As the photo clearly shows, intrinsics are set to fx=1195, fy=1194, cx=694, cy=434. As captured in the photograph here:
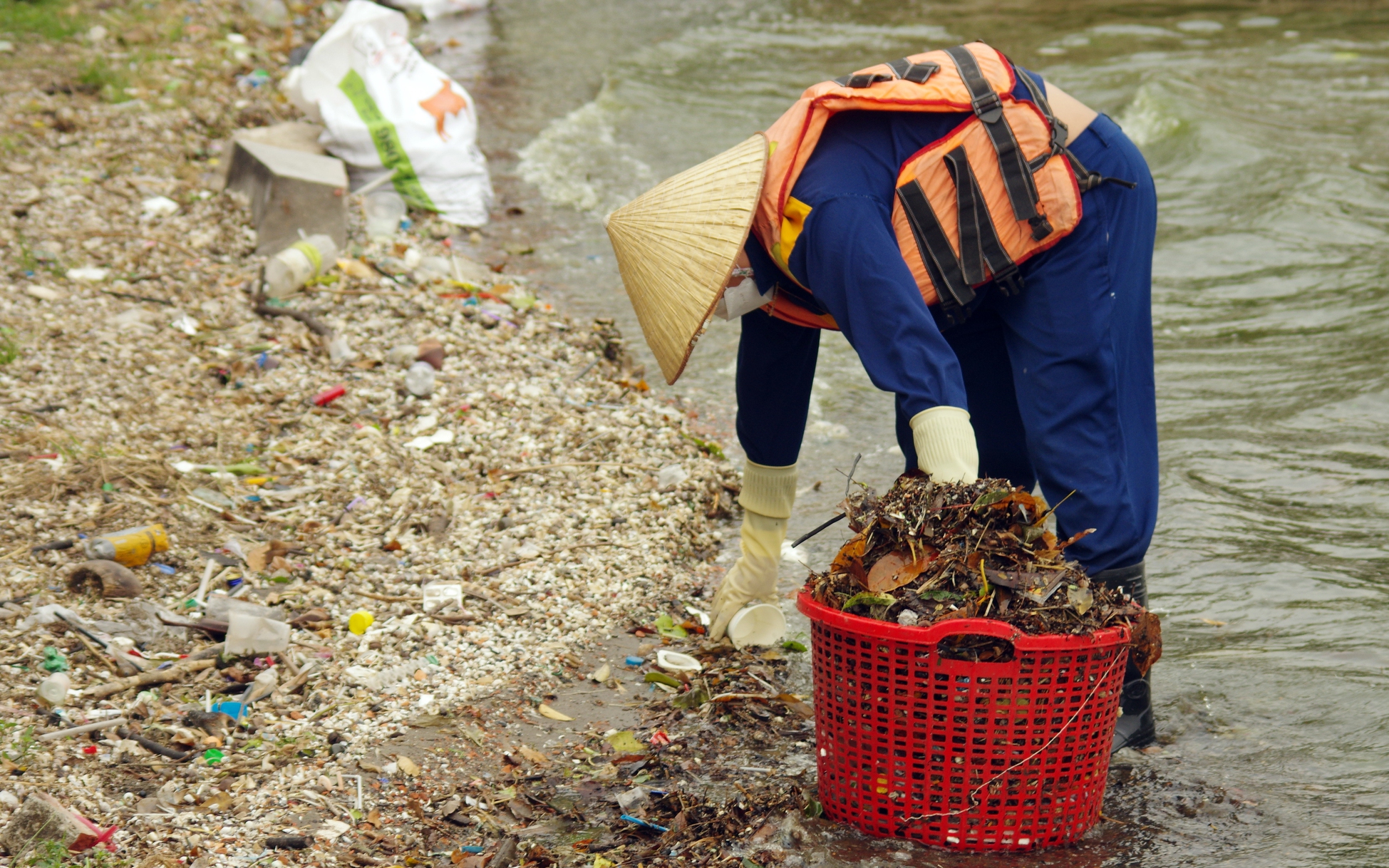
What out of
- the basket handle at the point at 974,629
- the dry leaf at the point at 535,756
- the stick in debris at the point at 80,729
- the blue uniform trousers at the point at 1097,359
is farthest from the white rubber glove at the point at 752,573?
the stick in debris at the point at 80,729

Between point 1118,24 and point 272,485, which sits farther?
point 1118,24

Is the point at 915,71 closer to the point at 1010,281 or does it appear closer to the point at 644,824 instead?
the point at 1010,281

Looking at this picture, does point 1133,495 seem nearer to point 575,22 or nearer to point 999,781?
point 999,781

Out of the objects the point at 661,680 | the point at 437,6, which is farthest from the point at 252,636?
the point at 437,6

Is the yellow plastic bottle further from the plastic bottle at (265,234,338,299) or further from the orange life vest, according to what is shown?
the plastic bottle at (265,234,338,299)

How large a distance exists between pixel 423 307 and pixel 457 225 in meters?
1.32

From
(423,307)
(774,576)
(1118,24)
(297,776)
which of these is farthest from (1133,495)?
(1118,24)

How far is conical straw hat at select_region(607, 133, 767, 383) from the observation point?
250 cm

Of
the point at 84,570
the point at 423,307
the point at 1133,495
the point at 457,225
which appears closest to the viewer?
the point at 1133,495

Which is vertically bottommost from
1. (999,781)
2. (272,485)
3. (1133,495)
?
(272,485)

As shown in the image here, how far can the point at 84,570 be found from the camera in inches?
128

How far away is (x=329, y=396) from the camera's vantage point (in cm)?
458

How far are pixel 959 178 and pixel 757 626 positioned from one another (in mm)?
1473

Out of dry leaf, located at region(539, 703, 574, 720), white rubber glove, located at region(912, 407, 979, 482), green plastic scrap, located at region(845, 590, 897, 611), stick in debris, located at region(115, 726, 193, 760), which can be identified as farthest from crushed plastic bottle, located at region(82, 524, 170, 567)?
white rubber glove, located at region(912, 407, 979, 482)
